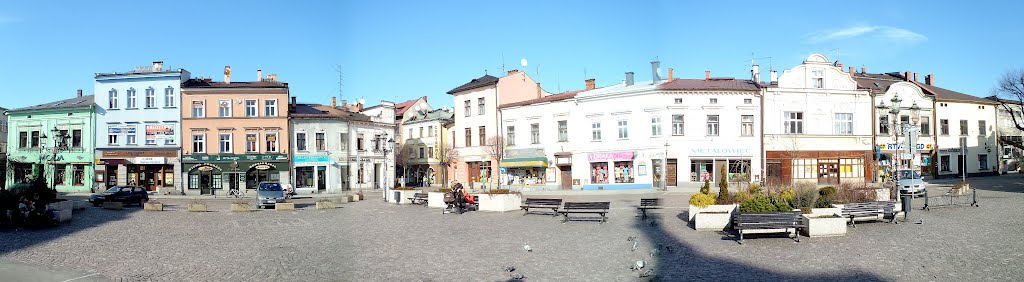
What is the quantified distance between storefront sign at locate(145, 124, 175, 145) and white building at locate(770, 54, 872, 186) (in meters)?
39.5

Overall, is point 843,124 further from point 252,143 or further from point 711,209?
point 252,143

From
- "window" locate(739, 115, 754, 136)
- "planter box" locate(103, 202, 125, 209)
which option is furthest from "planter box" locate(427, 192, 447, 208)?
"window" locate(739, 115, 754, 136)

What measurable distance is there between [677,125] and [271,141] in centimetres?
2771

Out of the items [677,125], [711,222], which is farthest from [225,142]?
[711,222]

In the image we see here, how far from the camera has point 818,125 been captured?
42000 millimetres

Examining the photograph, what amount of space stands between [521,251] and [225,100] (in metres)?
39.5

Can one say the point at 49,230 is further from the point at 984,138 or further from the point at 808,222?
the point at 984,138

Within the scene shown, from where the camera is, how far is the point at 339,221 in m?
21.9

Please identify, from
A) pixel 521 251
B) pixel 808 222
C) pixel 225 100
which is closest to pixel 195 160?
pixel 225 100

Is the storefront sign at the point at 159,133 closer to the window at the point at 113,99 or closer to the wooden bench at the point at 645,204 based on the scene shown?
the window at the point at 113,99

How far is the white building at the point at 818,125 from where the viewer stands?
41.3 metres

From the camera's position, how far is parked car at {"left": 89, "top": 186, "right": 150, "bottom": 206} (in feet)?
102

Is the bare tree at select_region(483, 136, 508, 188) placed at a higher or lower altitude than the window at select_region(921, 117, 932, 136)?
lower

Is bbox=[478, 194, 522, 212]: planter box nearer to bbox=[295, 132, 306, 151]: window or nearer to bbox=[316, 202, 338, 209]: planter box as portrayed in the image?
bbox=[316, 202, 338, 209]: planter box
